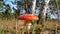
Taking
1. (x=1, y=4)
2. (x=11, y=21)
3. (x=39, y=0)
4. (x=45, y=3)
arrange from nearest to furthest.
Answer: (x=11, y=21), (x=45, y=3), (x=1, y=4), (x=39, y=0)

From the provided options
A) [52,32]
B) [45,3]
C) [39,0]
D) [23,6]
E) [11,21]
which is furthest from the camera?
[39,0]

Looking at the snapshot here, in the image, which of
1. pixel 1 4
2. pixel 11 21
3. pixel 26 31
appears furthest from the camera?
pixel 1 4

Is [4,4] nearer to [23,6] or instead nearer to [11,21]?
[23,6]

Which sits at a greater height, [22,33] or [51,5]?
[22,33]

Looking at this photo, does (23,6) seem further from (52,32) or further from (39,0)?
(52,32)

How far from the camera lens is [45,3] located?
18.9 feet

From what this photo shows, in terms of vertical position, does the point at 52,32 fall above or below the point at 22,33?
below

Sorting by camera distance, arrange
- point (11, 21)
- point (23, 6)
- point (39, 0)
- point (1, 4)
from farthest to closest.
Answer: point (39, 0)
point (23, 6)
point (1, 4)
point (11, 21)

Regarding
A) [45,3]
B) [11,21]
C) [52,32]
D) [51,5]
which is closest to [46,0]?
[45,3]

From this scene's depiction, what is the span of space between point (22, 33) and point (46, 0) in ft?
15.3

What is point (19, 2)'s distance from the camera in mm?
11930

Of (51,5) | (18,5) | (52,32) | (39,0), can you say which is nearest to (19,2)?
(18,5)

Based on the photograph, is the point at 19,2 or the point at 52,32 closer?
the point at 52,32

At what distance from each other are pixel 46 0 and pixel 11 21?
13.4 feet
